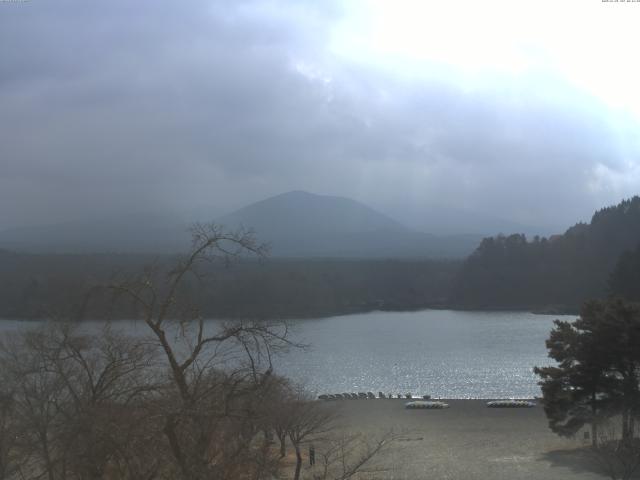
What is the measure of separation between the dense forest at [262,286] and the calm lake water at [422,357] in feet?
6.77

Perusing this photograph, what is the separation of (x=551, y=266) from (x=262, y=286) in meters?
34.3

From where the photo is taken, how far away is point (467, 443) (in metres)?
15.8

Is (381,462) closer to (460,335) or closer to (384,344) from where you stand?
(384,344)

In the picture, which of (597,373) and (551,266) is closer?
(597,373)

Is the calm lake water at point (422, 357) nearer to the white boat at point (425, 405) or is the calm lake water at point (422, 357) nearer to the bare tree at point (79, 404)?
the white boat at point (425, 405)

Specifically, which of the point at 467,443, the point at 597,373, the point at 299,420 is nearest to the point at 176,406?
the point at 299,420

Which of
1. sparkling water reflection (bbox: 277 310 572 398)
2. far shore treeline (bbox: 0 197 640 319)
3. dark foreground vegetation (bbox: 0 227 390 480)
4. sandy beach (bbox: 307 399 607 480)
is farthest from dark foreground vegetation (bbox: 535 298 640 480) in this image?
far shore treeline (bbox: 0 197 640 319)

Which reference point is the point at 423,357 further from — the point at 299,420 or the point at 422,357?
the point at 299,420

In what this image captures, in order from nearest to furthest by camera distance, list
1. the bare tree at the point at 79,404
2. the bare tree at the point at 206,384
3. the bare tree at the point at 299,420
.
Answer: the bare tree at the point at 206,384, the bare tree at the point at 79,404, the bare tree at the point at 299,420

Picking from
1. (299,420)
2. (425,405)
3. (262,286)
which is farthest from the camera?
(262,286)

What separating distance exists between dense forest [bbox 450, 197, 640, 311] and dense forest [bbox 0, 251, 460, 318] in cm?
441

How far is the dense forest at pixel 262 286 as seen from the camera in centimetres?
1165

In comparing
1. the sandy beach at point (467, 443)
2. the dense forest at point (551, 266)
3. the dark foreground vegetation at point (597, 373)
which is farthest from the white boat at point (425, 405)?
the dense forest at point (551, 266)

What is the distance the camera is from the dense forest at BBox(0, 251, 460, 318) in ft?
38.2
